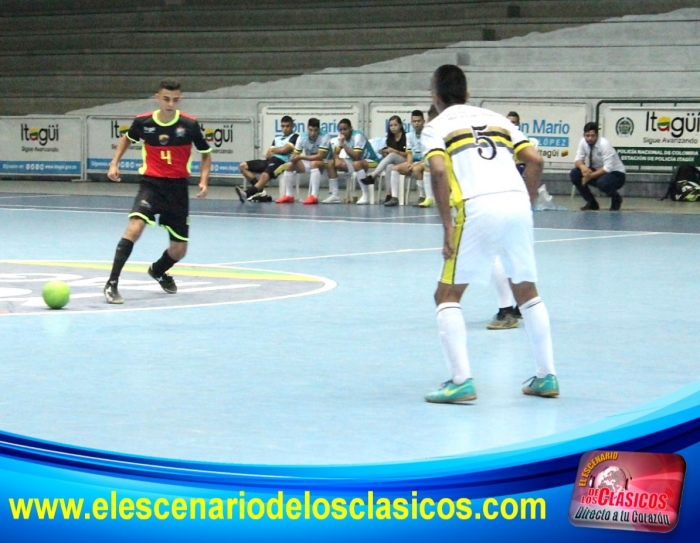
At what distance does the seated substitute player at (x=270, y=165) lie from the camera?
86.5 ft

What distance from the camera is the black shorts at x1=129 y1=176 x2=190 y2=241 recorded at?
38.0 ft

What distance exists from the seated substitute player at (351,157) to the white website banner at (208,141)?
4.26 m

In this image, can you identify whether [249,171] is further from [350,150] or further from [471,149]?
[471,149]

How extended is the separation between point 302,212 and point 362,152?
3.02 m

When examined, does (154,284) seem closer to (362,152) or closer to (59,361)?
(59,361)

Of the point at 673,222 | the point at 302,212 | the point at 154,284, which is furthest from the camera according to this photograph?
the point at 302,212

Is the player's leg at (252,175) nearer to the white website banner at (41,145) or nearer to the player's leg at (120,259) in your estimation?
the white website banner at (41,145)

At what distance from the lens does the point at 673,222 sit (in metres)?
21.0

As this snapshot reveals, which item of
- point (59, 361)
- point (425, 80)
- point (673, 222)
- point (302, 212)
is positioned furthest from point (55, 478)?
point (425, 80)

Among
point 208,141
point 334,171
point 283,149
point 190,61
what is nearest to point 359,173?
point 334,171

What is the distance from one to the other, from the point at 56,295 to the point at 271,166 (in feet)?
53.7

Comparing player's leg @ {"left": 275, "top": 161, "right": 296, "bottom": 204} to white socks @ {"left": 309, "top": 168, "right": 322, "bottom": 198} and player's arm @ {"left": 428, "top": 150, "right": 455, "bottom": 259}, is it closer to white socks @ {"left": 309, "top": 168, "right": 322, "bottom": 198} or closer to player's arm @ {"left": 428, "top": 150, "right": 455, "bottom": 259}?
white socks @ {"left": 309, "top": 168, "right": 322, "bottom": 198}

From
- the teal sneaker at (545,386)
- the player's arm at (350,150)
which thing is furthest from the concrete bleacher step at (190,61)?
the teal sneaker at (545,386)

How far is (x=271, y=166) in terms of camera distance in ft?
86.7
